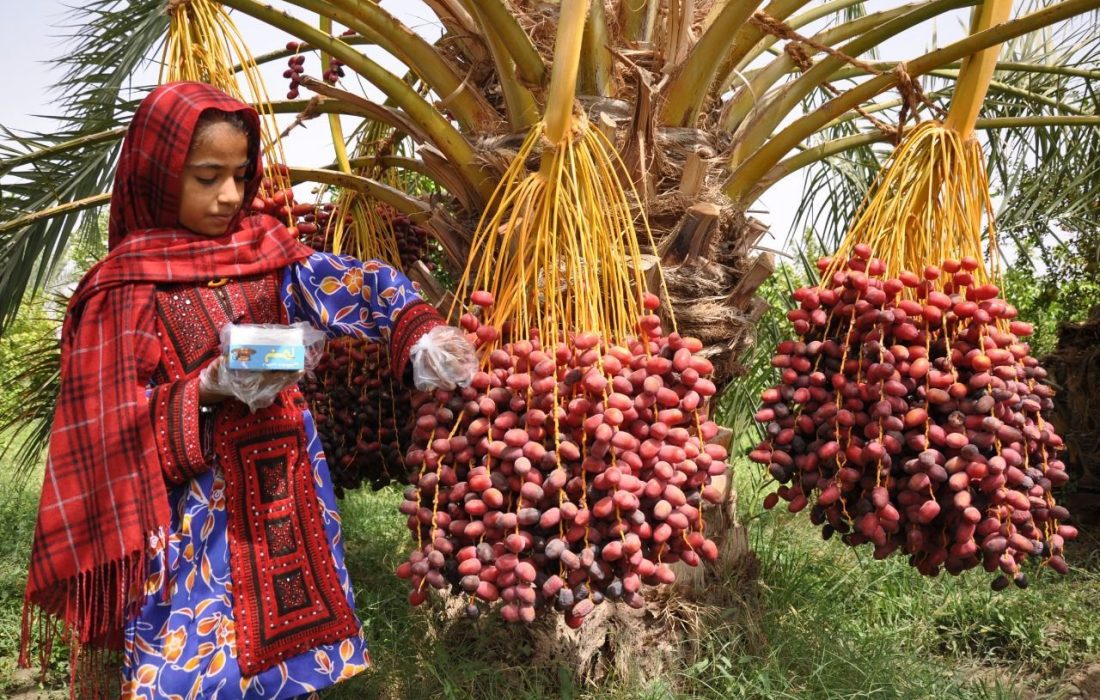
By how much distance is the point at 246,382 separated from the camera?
153cm

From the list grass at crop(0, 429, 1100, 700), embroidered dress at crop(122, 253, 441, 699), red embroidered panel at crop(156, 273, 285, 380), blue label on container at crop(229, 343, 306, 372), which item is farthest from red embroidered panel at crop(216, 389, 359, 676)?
grass at crop(0, 429, 1100, 700)

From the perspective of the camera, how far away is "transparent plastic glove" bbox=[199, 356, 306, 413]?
1.53 metres

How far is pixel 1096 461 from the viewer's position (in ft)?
12.8

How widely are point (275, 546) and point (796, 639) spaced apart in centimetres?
148

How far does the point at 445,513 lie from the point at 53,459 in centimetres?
72

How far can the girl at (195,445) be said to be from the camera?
159 centimetres

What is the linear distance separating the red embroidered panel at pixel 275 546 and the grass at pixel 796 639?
2.12 feet

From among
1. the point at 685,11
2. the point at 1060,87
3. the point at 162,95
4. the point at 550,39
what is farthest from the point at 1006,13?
the point at 1060,87

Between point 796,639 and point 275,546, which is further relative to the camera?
point 796,639

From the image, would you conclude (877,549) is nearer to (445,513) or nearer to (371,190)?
(445,513)

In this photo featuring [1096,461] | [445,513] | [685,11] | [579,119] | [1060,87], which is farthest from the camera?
[1096,461]

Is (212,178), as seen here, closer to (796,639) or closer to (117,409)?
(117,409)

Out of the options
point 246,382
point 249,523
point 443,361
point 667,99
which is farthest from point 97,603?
point 667,99

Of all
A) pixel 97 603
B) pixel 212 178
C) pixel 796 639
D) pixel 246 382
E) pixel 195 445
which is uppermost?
pixel 212 178
